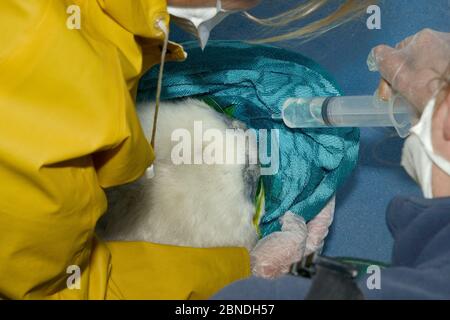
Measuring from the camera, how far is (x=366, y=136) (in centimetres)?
108

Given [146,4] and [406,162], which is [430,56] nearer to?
[406,162]

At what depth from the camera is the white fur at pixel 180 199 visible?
0.88m

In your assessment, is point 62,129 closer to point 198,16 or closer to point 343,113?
point 198,16

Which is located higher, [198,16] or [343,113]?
[198,16]

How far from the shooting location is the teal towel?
3.11ft

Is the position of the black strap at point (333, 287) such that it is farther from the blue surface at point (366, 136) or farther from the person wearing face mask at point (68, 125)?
the blue surface at point (366, 136)

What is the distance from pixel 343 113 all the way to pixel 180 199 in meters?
0.24

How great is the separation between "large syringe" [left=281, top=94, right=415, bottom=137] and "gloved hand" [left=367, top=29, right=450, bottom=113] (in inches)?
1.7

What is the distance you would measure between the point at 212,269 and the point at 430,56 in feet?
1.19

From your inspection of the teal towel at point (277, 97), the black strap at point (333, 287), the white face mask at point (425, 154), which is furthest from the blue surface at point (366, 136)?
the black strap at point (333, 287)

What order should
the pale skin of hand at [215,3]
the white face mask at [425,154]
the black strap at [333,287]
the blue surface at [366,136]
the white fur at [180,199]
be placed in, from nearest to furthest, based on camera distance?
the black strap at [333,287]
the white face mask at [425,154]
the pale skin of hand at [215,3]
the white fur at [180,199]
the blue surface at [366,136]

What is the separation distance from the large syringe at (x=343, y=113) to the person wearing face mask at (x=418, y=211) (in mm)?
55

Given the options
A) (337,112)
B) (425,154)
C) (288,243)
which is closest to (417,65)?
(425,154)
